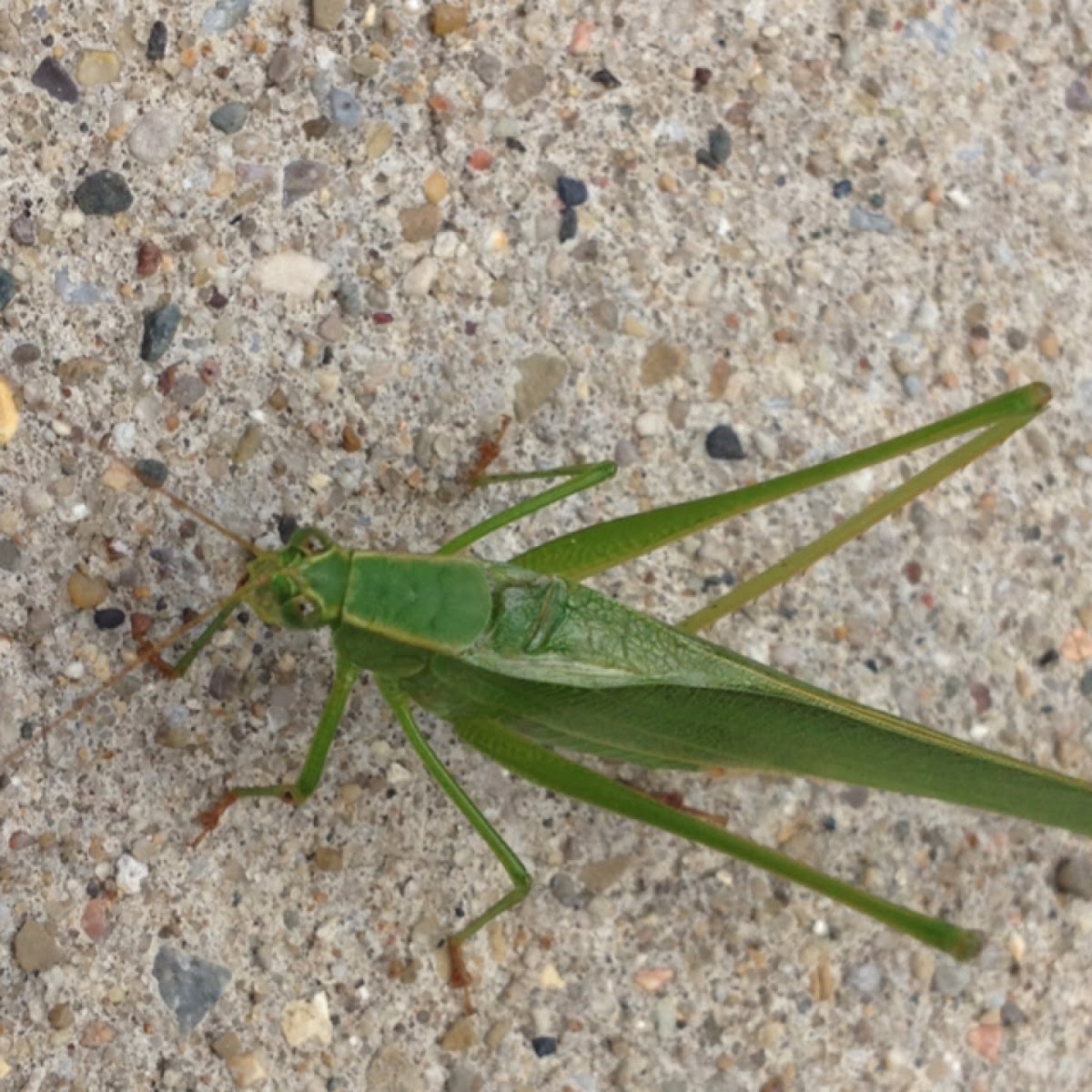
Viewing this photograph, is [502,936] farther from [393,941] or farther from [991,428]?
[991,428]

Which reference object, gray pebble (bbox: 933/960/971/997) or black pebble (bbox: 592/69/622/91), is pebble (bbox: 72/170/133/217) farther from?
gray pebble (bbox: 933/960/971/997)

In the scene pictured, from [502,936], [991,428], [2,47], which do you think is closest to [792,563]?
[991,428]

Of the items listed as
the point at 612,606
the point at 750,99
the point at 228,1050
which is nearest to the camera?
the point at 612,606

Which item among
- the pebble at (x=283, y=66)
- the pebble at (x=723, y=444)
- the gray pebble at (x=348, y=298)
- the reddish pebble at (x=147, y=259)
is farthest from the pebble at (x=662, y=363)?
the reddish pebble at (x=147, y=259)

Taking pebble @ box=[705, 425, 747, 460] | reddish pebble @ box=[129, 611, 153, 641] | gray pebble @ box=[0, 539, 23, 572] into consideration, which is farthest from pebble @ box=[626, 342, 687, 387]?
gray pebble @ box=[0, 539, 23, 572]

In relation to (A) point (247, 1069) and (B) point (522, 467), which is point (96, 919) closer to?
(A) point (247, 1069)

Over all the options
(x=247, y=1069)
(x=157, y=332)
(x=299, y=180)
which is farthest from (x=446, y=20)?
(x=247, y=1069)

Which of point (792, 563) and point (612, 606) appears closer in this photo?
point (612, 606)
